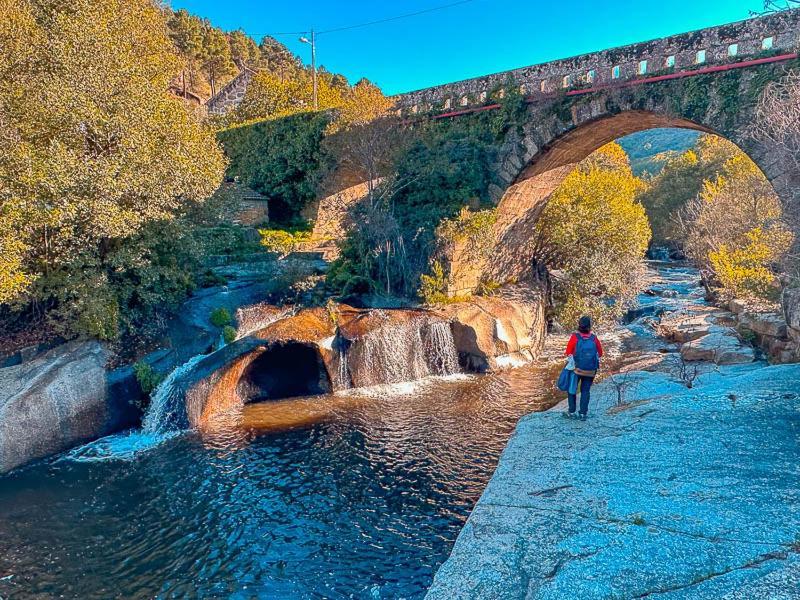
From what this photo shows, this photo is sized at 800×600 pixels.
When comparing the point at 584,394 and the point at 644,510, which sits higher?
the point at 584,394

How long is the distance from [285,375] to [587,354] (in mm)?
8546

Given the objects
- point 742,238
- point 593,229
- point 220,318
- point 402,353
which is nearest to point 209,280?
point 220,318

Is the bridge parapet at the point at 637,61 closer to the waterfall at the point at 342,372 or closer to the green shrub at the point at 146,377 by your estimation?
the waterfall at the point at 342,372

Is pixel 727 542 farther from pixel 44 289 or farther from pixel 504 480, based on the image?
pixel 44 289

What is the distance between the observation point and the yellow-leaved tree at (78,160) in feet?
34.3

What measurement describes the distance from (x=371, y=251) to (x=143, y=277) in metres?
6.84

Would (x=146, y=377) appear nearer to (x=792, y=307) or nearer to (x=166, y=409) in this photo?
(x=166, y=409)

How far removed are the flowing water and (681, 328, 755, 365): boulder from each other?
4.51 m

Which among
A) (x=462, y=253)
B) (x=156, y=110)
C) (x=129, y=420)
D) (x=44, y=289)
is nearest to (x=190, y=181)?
(x=156, y=110)

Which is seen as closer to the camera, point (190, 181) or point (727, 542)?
point (727, 542)

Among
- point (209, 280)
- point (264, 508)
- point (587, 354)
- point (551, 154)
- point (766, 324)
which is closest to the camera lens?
point (587, 354)

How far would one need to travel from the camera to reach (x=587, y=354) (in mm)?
7465

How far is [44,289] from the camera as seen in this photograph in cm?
1171

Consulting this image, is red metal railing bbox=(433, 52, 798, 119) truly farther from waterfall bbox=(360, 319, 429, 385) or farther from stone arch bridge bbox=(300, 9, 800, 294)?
waterfall bbox=(360, 319, 429, 385)
